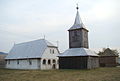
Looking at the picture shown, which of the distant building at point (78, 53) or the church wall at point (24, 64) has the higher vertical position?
the distant building at point (78, 53)

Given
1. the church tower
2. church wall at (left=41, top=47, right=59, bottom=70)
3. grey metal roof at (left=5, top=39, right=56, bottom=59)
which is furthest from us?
grey metal roof at (left=5, top=39, right=56, bottom=59)

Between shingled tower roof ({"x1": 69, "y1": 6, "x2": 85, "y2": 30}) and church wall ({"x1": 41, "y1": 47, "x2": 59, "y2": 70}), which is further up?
shingled tower roof ({"x1": 69, "y1": 6, "x2": 85, "y2": 30})

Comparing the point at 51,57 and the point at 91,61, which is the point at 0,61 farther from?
the point at 91,61

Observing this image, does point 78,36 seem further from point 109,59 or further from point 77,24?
point 109,59

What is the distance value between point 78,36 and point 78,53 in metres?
4.51

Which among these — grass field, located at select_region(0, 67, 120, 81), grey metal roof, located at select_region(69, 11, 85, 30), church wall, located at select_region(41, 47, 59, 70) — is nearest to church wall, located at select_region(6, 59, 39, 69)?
church wall, located at select_region(41, 47, 59, 70)

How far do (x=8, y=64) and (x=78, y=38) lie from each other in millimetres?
26715

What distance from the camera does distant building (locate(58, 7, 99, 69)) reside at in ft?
100

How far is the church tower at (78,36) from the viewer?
33.6 metres

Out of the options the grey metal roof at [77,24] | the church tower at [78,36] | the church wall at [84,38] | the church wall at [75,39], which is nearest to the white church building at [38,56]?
the church wall at [75,39]

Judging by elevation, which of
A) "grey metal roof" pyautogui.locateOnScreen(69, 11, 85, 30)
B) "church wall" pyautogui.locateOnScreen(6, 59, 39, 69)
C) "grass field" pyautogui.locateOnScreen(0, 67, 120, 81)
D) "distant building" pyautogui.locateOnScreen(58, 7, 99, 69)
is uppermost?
"grey metal roof" pyautogui.locateOnScreen(69, 11, 85, 30)

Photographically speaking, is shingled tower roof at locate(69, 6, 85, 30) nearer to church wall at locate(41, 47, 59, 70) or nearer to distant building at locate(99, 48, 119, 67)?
church wall at locate(41, 47, 59, 70)

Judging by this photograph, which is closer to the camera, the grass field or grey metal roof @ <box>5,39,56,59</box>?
the grass field

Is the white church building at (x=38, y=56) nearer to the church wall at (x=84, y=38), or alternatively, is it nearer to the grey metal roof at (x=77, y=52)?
the grey metal roof at (x=77, y=52)
